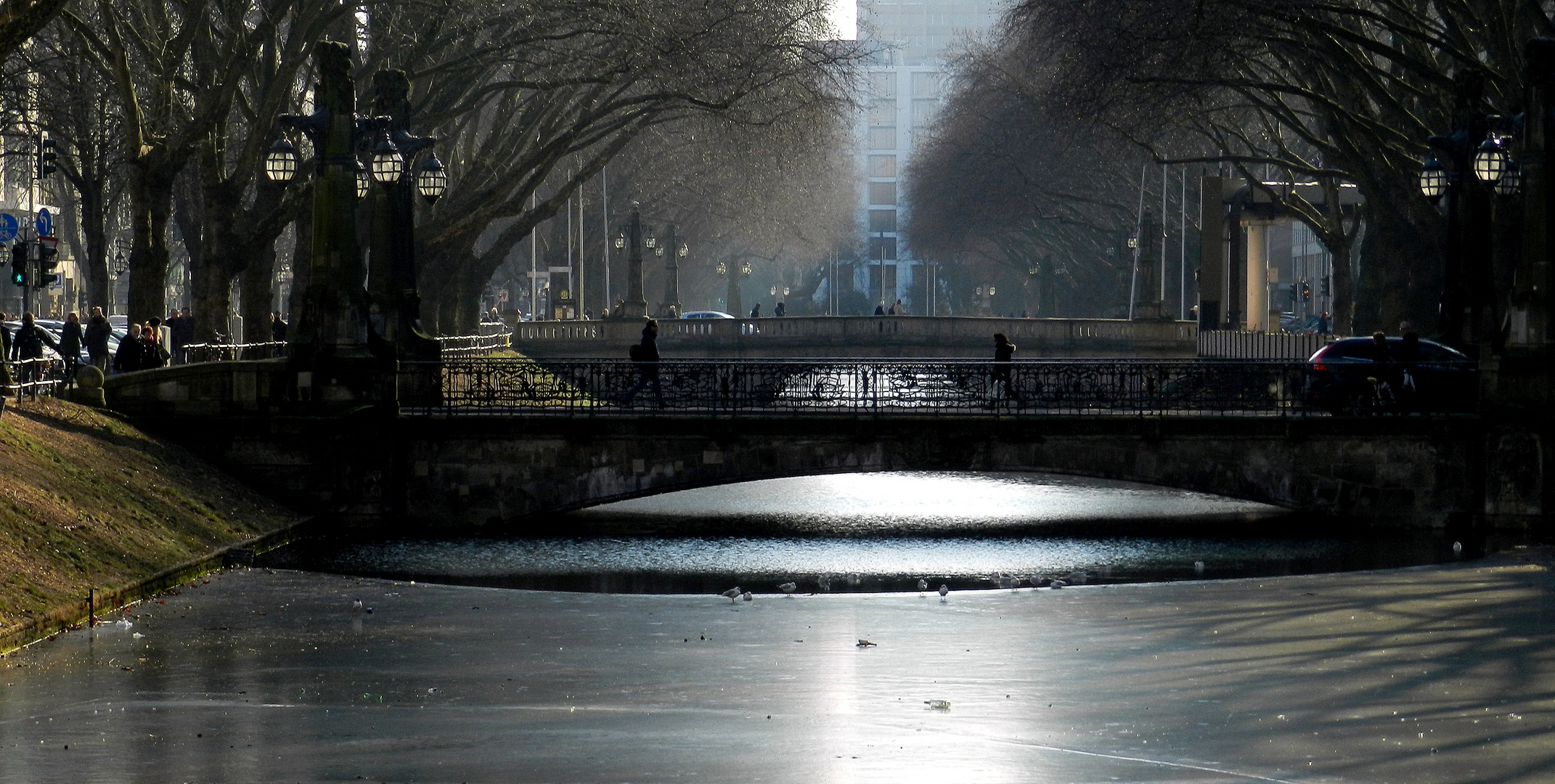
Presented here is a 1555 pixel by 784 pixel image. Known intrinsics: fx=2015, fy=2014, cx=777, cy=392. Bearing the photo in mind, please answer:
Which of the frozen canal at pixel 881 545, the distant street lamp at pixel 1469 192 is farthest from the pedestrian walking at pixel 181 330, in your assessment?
the distant street lamp at pixel 1469 192

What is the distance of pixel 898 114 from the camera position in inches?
7377

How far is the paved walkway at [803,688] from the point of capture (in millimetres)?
11406

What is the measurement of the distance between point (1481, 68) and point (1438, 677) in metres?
17.5

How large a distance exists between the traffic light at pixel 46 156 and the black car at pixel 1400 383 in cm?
2506

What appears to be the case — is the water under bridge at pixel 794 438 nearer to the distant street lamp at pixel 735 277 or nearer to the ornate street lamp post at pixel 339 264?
the ornate street lamp post at pixel 339 264

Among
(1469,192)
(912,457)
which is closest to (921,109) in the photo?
(1469,192)

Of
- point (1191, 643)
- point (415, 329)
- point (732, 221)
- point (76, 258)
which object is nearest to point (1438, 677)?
point (1191, 643)

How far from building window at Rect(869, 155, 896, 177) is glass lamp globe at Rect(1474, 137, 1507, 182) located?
530 ft

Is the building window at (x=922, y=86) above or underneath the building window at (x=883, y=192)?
above

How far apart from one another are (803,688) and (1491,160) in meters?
15.6

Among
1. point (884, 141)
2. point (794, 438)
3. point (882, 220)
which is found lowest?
point (794, 438)

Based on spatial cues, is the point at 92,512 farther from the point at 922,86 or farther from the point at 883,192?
the point at 922,86

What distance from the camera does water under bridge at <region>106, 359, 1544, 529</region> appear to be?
27.1 metres

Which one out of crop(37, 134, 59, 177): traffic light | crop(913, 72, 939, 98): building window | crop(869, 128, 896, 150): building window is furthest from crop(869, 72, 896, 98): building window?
crop(37, 134, 59, 177): traffic light
